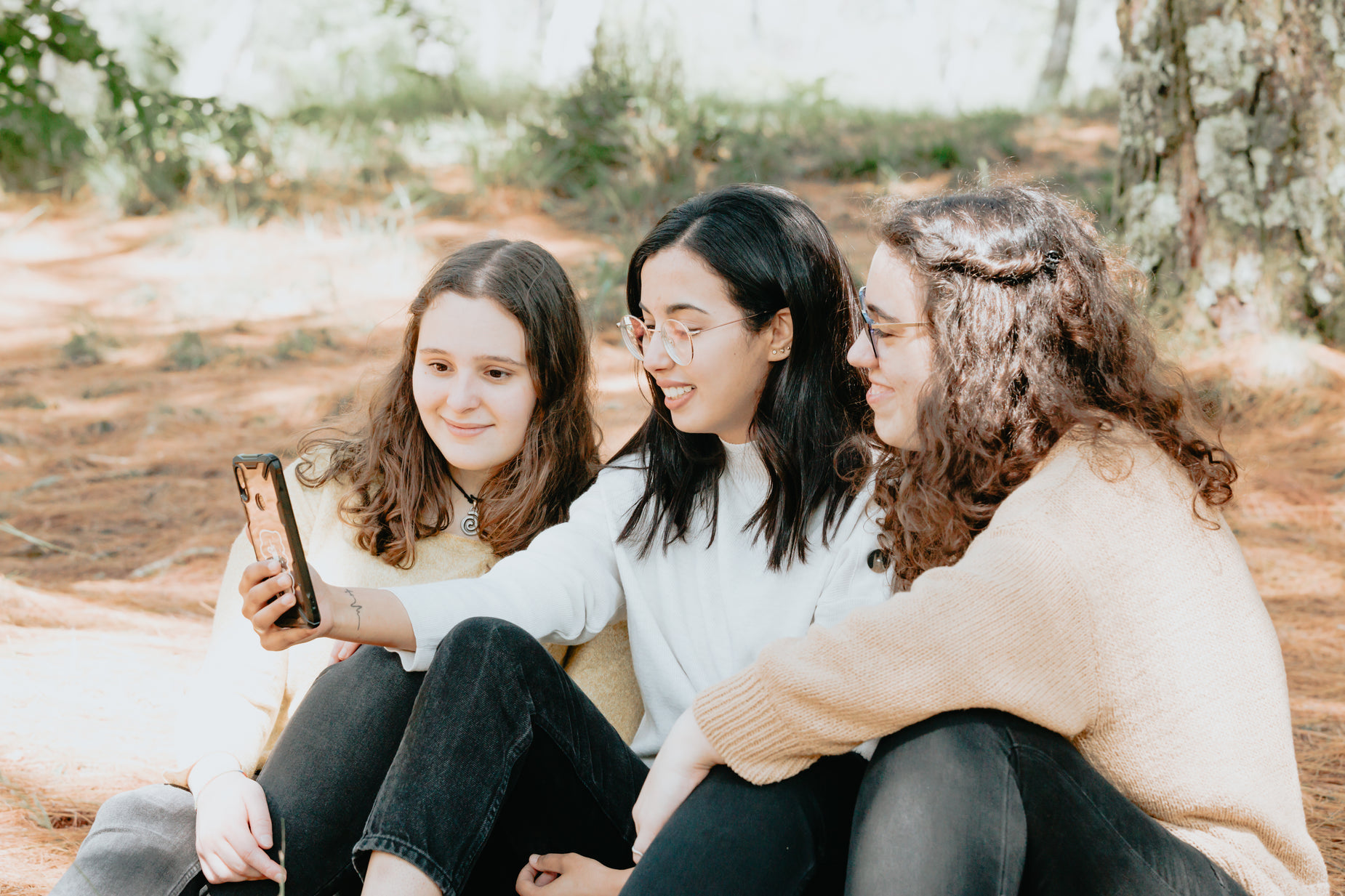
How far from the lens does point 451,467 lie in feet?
7.13

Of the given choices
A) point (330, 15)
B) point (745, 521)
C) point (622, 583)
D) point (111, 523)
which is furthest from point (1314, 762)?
point (330, 15)

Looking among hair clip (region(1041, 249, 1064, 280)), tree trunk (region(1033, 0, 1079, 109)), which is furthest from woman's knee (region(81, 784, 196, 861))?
tree trunk (region(1033, 0, 1079, 109))

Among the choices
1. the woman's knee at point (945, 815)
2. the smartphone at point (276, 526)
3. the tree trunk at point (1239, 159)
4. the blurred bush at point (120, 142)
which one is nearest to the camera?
the woman's knee at point (945, 815)

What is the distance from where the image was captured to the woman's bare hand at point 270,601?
5.08 feet

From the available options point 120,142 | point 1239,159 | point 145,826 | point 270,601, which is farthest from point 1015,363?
point 120,142

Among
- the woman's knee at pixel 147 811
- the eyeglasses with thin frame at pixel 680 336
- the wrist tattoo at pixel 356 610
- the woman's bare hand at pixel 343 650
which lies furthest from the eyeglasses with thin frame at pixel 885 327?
the woman's knee at pixel 147 811

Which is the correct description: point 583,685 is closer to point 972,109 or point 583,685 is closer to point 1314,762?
point 1314,762

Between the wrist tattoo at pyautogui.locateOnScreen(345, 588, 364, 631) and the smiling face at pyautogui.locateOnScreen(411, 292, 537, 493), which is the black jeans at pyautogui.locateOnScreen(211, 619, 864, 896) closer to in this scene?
the wrist tattoo at pyautogui.locateOnScreen(345, 588, 364, 631)

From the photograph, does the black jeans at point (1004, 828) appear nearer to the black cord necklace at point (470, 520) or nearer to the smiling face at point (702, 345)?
the smiling face at point (702, 345)

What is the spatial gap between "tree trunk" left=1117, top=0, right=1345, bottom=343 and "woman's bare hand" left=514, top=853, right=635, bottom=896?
333cm

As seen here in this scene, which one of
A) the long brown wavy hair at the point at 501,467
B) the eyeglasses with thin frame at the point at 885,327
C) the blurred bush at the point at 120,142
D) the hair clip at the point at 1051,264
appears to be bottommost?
the long brown wavy hair at the point at 501,467

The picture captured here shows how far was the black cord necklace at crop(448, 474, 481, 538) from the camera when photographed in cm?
211

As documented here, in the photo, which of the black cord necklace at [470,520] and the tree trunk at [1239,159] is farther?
the tree trunk at [1239,159]

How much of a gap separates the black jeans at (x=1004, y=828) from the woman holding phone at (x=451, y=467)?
0.82 metres
